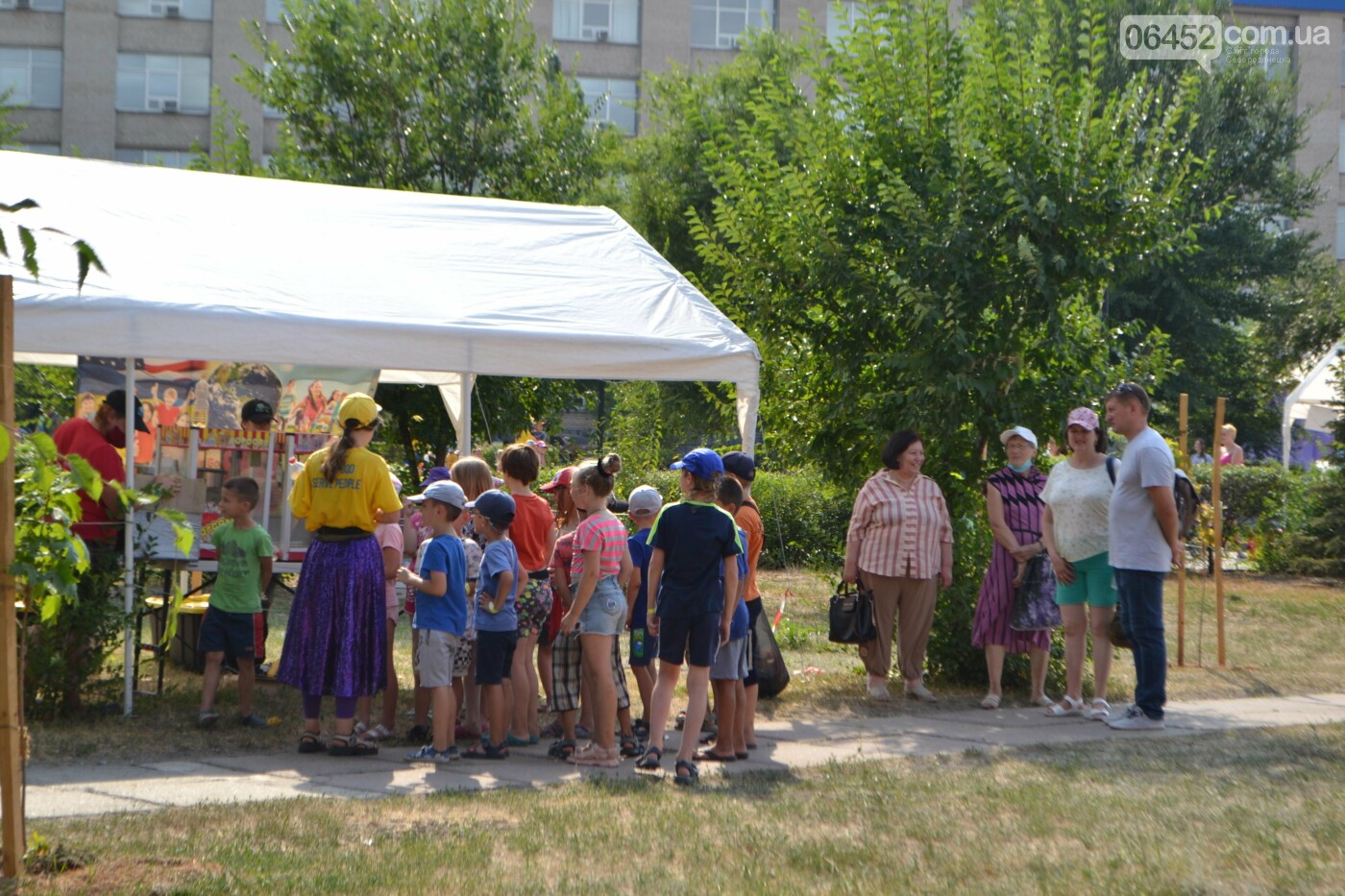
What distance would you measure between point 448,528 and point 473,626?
54 centimetres

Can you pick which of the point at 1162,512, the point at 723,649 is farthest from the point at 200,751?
the point at 1162,512

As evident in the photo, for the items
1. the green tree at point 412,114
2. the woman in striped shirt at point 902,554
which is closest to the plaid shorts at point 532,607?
the woman in striped shirt at point 902,554

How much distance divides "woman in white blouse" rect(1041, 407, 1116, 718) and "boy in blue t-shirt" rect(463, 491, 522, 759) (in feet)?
11.4

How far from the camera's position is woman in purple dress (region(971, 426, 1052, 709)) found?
362 inches

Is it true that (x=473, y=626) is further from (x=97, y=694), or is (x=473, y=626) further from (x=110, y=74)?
(x=110, y=74)

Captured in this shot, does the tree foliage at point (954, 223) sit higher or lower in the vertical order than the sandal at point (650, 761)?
higher

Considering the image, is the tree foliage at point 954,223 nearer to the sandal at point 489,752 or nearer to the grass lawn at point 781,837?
the grass lawn at point 781,837

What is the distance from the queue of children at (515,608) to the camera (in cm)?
698

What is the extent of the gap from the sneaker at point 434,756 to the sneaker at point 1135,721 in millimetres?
3919

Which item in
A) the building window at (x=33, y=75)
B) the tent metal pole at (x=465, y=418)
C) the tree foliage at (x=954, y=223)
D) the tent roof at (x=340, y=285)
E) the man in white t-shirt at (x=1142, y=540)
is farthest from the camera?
the building window at (x=33, y=75)

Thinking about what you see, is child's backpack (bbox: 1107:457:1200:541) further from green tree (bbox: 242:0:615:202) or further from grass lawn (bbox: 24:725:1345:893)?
green tree (bbox: 242:0:615:202)

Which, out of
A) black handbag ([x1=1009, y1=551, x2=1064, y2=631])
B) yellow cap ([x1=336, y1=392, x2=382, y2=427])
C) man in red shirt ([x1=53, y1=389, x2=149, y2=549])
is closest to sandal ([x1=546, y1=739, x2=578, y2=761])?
yellow cap ([x1=336, y1=392, x2=382, y2=427])

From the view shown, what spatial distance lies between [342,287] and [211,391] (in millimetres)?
2320

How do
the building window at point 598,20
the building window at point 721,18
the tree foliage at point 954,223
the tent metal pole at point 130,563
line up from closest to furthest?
the tent metal pole at point 130,563 → the tree foliage at point 954,223 → the building window at point 721,18 → the building window at point 598,20
